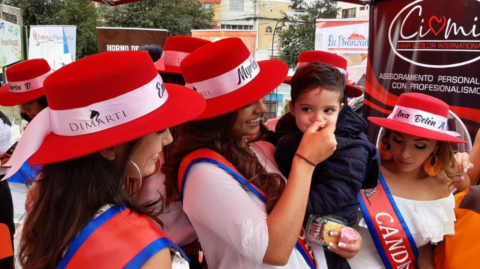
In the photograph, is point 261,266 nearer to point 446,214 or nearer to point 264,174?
point 264,174

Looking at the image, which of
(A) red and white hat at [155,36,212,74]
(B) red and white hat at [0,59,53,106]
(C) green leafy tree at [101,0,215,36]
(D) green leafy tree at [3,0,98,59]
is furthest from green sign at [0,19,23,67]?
(C) green leafy tree at [101,0,215,36]

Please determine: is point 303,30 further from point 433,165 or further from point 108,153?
point 108,153

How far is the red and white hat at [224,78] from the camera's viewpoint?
1549mm

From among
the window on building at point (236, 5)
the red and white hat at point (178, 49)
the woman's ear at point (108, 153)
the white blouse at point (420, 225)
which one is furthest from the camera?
the window on building at point (236, 5)

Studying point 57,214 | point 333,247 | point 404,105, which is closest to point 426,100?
point 404,105

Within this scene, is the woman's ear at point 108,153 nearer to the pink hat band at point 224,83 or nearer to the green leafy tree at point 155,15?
the pink hat band at point 224,83

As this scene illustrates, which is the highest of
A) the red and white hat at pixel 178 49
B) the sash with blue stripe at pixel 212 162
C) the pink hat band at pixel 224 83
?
the red and white hat at pixel 178 49

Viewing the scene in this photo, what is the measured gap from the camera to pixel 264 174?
154 cm

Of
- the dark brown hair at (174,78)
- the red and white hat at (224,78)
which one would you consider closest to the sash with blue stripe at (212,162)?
the red and white hat at (224,78)

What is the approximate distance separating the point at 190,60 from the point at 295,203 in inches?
29.4

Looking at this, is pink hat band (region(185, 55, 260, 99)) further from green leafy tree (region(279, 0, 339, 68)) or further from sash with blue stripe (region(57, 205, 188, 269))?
green leafy tree (region(279, 0, 339, 68))

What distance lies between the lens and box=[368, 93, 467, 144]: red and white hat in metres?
2.07

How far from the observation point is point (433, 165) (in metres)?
2.17

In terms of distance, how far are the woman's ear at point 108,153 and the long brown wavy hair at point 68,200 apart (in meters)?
0.02
